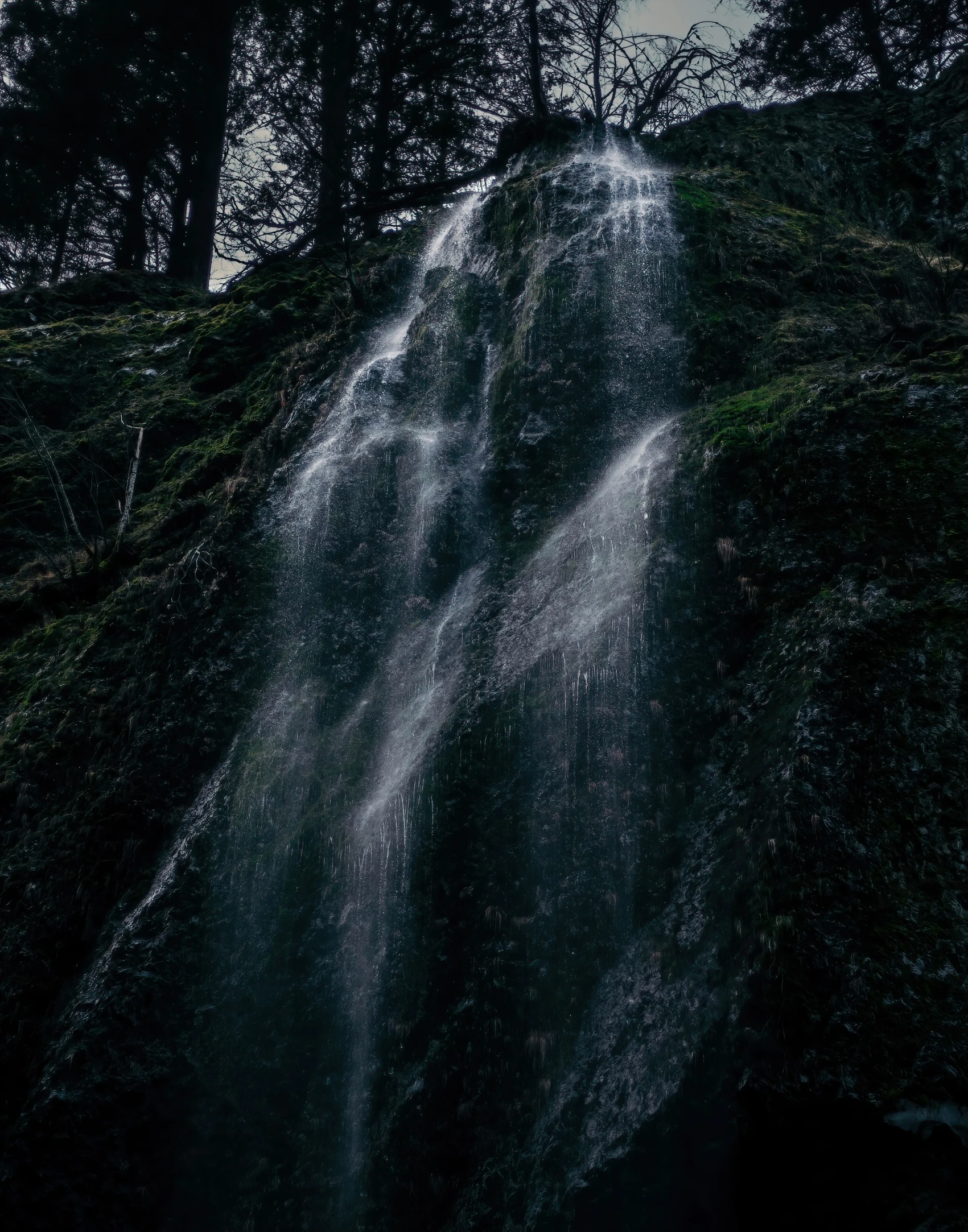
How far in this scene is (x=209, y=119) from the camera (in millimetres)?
16844

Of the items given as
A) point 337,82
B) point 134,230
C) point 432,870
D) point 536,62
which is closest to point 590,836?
point 432,870

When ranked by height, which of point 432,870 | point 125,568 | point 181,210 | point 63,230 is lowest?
point 432,870

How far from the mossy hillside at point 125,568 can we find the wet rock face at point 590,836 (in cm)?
36

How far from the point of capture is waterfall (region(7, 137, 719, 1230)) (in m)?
4.74

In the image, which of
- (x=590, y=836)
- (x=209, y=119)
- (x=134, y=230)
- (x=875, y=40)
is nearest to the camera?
(x=590, y=836)

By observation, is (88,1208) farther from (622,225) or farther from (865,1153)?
(622,225)

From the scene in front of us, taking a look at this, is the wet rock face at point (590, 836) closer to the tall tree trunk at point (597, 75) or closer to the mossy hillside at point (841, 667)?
the mossy hillside at point (841, 667)

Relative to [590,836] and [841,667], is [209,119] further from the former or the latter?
[841,667]

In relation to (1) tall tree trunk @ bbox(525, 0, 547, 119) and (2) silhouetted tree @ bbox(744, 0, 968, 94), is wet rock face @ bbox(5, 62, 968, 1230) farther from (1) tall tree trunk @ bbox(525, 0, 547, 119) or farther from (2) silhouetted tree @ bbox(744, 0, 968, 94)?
(2) silhouetted tree @ bbox(744, 0, 968, 94)

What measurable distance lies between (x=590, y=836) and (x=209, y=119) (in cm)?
1783

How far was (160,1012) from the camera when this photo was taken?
17.4 feet

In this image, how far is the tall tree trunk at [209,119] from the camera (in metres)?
16.6

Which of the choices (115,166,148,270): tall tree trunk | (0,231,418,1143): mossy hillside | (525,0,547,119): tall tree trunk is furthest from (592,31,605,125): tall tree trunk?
(115,166,148,270): tall tree trunk

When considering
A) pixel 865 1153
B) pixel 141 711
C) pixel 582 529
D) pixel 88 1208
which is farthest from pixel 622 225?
pixel 88 1208
